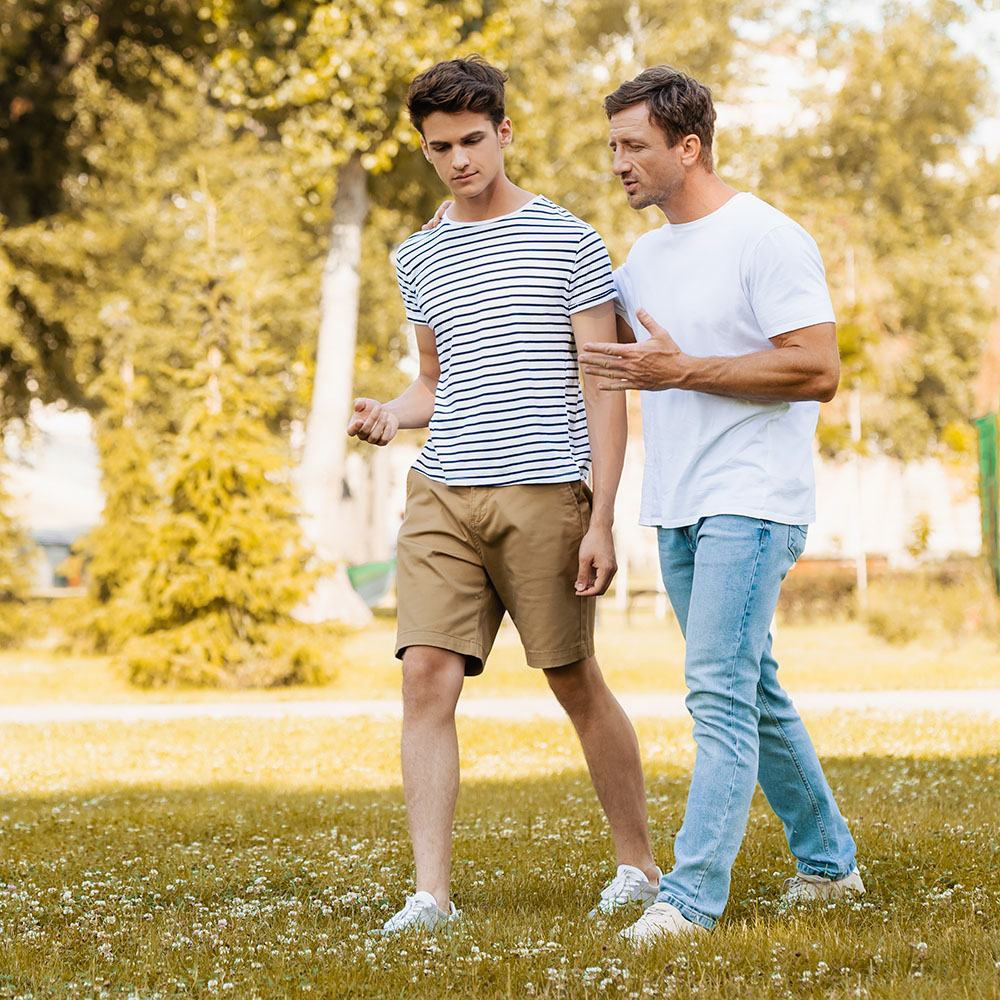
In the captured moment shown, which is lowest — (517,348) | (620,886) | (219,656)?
(219,656)

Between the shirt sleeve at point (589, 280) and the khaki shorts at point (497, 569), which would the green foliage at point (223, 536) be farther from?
the shirt sleeve at point (589, 280)

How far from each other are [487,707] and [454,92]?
24.1ft

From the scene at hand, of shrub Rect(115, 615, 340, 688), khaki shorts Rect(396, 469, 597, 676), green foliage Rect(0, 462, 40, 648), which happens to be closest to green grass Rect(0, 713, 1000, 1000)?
khaki shorts Rect(396, 469, 597, 676)

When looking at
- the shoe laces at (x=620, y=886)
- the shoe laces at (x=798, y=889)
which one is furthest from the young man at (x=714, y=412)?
the shoe laces at (x=620, y=886)

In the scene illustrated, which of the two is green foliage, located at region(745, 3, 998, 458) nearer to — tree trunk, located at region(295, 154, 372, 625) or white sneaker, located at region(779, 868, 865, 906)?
tree trunk, located at region(295, 154, 372, 625)

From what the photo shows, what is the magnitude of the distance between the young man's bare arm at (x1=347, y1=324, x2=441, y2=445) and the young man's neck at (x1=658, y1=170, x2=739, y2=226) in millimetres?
895

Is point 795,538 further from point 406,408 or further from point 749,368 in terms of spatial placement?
point 406,408

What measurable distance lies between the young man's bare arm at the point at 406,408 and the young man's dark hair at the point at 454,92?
66cm

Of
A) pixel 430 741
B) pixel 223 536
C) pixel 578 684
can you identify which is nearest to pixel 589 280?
pixel 578 684

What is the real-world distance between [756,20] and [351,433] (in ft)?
112

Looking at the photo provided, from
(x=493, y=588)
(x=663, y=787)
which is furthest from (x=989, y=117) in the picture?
(x=493, y=588)

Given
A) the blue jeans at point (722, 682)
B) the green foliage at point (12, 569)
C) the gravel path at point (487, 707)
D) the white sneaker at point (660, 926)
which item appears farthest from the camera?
the green foliage at point (12, 569)

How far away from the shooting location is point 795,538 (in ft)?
11.6

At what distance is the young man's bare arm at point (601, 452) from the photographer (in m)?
3.77
